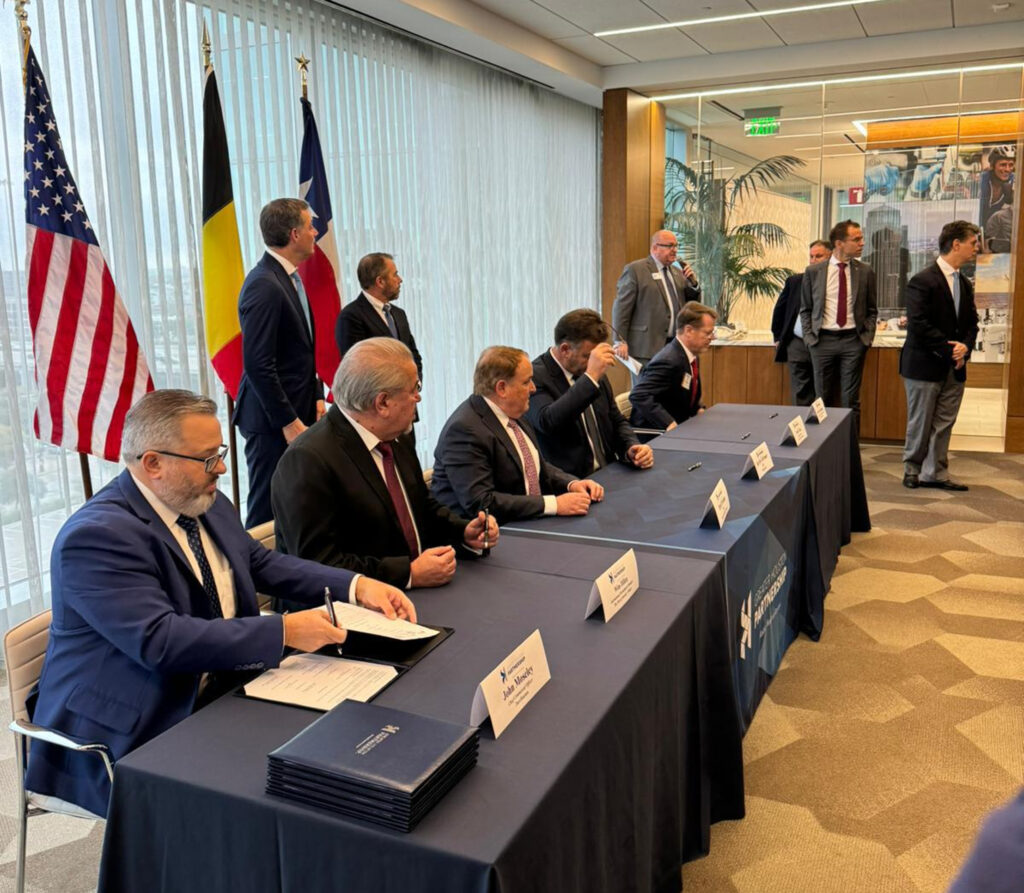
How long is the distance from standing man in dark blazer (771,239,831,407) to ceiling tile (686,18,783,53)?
166cm

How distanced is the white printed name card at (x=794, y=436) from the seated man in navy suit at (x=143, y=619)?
2.72 meters

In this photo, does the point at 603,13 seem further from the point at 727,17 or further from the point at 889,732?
the point at 889,732

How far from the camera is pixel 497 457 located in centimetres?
310

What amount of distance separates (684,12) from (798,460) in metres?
3.92

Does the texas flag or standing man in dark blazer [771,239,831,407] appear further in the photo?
standing man in dark blazer [771,239,831,407]

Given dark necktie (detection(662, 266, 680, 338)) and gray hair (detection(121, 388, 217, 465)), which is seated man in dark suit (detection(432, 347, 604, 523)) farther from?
dark necktie (detection(662, 266, 680, 338))

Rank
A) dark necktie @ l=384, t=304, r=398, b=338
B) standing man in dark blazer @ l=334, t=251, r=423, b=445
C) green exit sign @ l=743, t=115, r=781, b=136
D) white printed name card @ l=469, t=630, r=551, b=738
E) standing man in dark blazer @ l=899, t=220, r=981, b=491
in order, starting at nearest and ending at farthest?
white printed name card @ l=469, t=630, r=551, b=738
standing man in dark blazer @ l=334, t=251, r=423, b=445
dark necktie @ l=384, t=304, r=398, b=338
standing man in dark blazer @ l=899, t=220, r=981, b=491
green exit sign @ l=743, t=115, r=781, b=136

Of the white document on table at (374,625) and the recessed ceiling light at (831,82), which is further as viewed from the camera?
the recessed ceiling light at (831,82)

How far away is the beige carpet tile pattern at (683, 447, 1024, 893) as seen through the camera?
7.72ft

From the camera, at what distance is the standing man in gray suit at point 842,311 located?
23.3ft

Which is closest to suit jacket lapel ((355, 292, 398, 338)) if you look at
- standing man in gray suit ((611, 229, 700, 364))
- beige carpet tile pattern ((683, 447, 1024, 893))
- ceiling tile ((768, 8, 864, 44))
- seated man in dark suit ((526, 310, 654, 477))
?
seated man in dark suit ((526, 310, 654, 477))

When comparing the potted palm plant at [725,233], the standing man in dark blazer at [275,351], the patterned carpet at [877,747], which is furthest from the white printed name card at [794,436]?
the potted palm plant at [725,233]

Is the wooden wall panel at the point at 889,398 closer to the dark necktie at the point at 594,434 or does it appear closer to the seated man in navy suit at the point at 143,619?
the dark necktie at the point at 594,434

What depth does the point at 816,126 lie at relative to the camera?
7.97m
